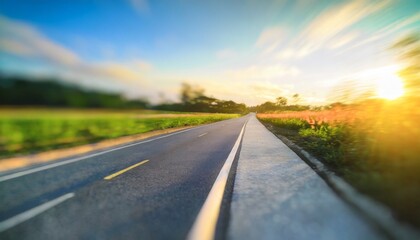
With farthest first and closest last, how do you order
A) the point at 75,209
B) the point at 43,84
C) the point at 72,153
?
the point at 72,153, the point at 75,209, the point at 43,84

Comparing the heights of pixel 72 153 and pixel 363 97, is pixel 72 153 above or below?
below

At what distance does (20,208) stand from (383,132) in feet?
21.7

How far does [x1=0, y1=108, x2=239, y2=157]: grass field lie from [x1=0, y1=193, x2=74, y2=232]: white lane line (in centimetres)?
130

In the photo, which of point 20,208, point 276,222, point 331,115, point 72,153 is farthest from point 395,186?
point 72,153

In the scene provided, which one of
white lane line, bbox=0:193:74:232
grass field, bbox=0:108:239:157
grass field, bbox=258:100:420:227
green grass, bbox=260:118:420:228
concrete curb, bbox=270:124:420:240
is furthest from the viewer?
white lane line, bbox=0:193:74:232

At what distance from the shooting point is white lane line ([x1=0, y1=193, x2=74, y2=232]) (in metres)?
2.82

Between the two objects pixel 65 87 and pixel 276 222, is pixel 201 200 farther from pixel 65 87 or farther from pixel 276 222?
pixel 65 87

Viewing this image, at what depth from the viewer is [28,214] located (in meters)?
3.10

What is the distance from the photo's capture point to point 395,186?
2.76 m

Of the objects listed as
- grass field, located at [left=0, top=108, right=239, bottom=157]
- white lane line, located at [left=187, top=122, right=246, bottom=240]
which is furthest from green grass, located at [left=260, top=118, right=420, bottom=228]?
grass field, located at [left=0, top=108, right=239, bottom=157]

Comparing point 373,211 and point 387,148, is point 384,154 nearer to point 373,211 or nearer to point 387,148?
point 387,148

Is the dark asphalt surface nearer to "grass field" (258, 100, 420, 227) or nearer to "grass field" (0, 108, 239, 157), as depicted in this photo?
"grass field" (0, 108, 239, 157)

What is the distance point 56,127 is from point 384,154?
31.3ft

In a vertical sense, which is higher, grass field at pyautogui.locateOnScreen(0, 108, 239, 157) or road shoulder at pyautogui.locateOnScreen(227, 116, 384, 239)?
grass field at pyautogui.locateOnScreen(0, 108, 239, 157)
